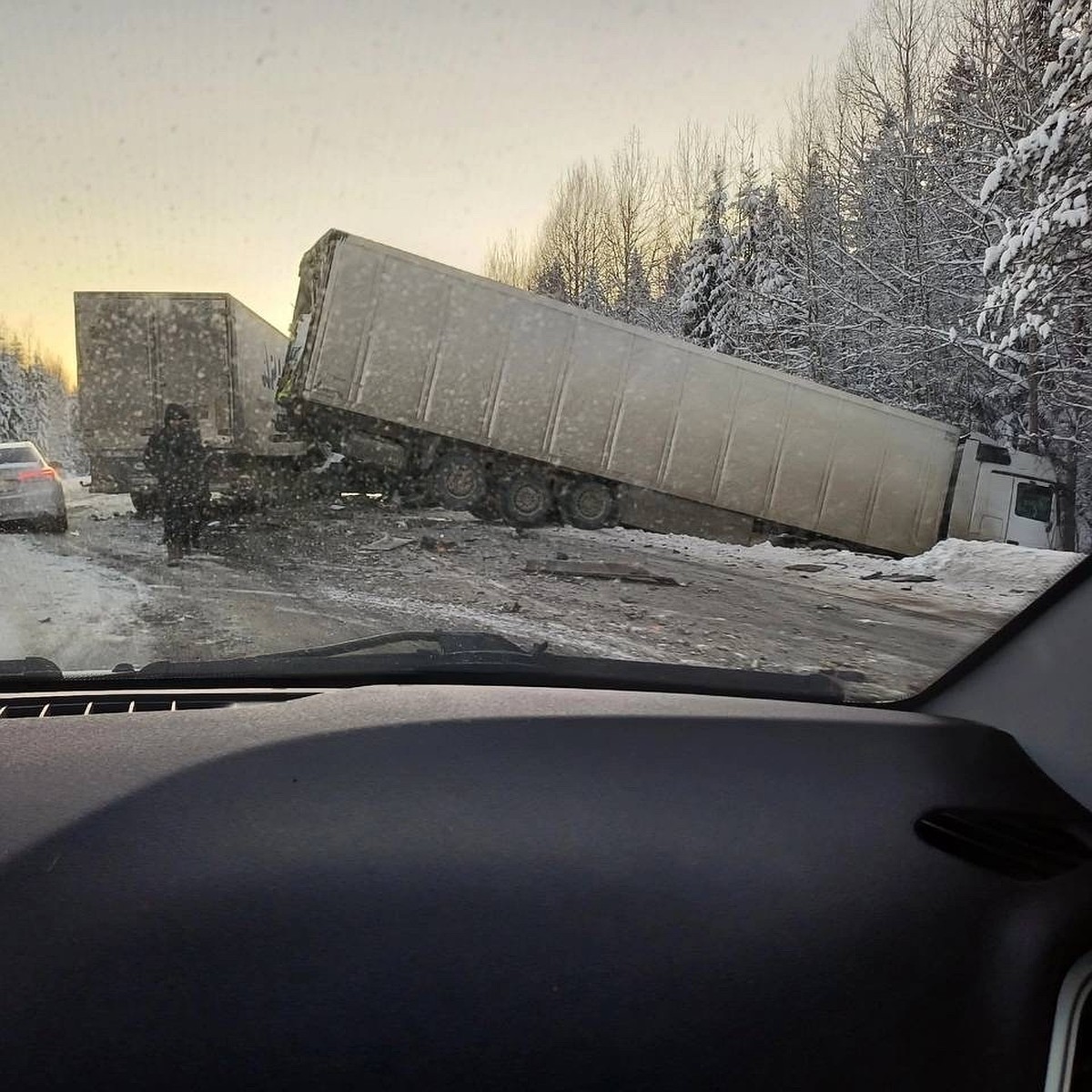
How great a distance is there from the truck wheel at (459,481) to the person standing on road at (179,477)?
9.55 ft

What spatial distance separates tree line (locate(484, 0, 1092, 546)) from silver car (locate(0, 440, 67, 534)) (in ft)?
8.92

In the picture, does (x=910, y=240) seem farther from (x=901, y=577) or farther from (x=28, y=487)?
(x=28, y=487)

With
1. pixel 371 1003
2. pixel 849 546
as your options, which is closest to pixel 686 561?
pixel 849 546

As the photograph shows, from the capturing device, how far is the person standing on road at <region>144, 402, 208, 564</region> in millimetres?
6562

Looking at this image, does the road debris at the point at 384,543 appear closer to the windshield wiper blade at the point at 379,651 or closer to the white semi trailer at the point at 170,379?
the white semi trailer at the point at 170,379

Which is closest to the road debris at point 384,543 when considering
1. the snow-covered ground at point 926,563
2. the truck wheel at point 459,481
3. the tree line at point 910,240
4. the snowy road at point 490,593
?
the snowy road at point 490,593

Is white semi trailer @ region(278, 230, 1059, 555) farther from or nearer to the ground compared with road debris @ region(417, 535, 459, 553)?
farther from the ground

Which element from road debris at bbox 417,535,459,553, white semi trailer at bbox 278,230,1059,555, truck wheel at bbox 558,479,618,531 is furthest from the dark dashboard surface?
truck wheel at bbox 558,479,618,531

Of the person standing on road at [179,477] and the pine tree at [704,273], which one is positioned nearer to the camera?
the pine tree at [704,273]

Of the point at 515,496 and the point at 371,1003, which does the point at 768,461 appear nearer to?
the point at 515,496

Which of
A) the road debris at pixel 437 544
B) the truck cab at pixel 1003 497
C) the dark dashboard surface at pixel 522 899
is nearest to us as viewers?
the dark dashboard surface at pixel 522 899

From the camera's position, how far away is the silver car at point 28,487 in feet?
15.7

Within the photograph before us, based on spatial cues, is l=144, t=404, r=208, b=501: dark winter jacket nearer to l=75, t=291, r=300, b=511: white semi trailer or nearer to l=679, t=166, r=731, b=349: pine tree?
l=75, t=291, r=300, b=511: white semi trailer

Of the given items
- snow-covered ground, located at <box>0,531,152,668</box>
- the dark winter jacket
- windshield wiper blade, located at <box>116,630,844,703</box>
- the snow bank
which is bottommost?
snow-covered ground, located at <box>0,531,152,668</box>
